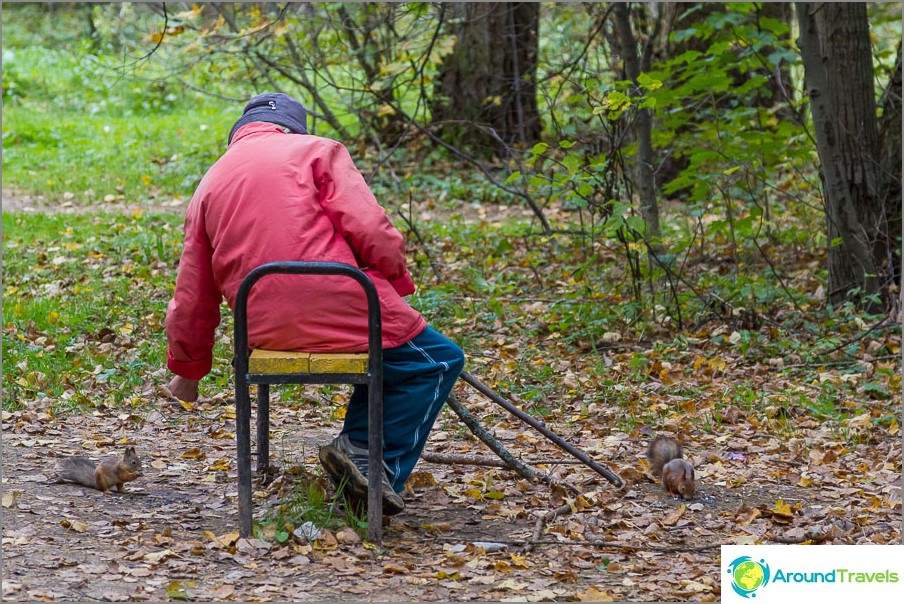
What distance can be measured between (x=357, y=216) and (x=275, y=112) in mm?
653

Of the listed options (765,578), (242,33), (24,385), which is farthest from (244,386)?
(242,33)

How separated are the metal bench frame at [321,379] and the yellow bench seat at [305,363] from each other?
18mm

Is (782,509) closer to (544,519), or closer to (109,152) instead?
(544,519)

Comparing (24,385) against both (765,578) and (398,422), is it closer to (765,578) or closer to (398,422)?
(398,422)

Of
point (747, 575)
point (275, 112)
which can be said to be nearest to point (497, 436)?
point (747, 575)

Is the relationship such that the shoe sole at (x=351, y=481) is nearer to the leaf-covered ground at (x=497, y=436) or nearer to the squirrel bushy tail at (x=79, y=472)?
the leaf-covered ground at (x=497, y=436)

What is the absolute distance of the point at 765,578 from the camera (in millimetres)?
3330

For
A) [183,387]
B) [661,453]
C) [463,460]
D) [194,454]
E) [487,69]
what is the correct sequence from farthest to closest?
[487,69] → [194,454] → [463,460] → [661,453] → [183,387]

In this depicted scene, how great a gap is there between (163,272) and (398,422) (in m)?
5.18

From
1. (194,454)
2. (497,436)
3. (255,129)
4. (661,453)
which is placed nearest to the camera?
(255,129)

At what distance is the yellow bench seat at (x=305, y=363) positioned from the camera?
3467 millimetres

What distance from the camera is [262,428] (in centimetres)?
442

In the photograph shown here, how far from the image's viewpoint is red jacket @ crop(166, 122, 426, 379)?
11.6 ft

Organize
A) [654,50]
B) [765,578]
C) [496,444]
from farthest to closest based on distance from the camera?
1. [654,50]
2. [496,444]
3. [765,578]
